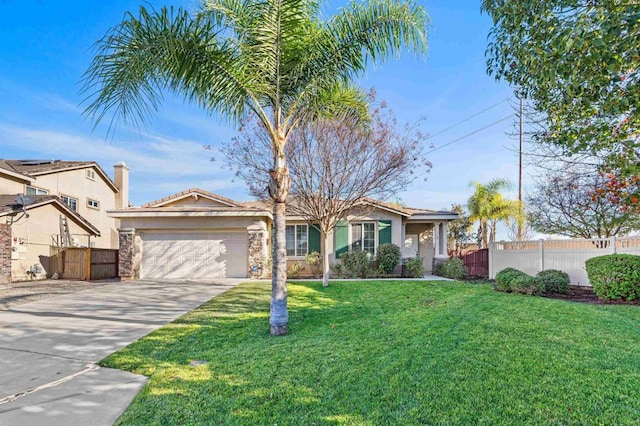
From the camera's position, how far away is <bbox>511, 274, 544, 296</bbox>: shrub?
31.8ft

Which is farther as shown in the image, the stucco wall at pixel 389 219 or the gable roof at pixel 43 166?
the gable roof at pixel 43 166

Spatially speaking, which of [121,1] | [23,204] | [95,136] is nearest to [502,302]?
[95,136]

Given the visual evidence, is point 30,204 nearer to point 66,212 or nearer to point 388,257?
point 66,212

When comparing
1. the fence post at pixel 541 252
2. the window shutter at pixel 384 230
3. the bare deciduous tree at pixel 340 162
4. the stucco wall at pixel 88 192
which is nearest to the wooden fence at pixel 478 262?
the fence post at pixel 541 252

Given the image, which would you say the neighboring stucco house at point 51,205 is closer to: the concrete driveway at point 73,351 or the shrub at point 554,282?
the concrete driveway at point 73,351

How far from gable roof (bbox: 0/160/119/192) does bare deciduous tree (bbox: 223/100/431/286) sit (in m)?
12.7

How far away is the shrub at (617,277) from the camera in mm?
8188

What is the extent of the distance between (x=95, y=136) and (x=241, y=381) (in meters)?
4.21

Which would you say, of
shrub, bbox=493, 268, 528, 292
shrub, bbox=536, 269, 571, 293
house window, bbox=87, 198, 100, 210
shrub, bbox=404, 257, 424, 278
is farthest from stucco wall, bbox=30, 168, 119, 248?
shrub, bbox=536, 269, 571, 293

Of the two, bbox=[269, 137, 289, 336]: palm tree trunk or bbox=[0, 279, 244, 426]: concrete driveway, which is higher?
bbox=[269, 137, 289, 336]: palm tree trunk

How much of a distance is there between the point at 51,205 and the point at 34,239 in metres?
1.89

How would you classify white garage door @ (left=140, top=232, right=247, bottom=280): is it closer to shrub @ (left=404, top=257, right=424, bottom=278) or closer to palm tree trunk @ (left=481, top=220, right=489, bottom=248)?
shrub @ (left=404, top=257, right=424, bottom=278)

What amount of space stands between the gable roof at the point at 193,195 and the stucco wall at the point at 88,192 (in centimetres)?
771

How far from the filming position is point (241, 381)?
3.97 meters
